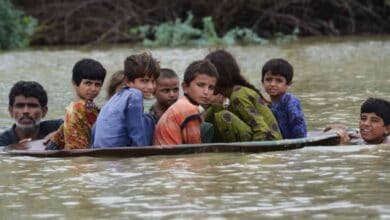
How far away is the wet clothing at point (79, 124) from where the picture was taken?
7637 mm

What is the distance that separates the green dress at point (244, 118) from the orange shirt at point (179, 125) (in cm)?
25

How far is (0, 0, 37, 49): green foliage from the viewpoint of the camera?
85.0 ft

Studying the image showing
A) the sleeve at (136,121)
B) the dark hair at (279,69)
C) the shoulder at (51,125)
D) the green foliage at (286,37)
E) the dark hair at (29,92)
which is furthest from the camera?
the green foliage at (286,37)

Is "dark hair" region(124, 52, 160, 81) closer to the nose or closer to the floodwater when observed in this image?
the nose

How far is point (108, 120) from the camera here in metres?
7.32

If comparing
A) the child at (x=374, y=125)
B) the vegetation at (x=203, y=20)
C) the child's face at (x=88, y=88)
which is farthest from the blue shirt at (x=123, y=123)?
the vegetation at (x=203, y=20)

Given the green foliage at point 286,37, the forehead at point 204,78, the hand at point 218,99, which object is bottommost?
the hand at point 218,99

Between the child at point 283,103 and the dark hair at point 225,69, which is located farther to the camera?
the child at point 283,103

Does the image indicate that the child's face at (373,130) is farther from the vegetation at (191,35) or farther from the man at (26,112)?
the vegetation at (191,35)

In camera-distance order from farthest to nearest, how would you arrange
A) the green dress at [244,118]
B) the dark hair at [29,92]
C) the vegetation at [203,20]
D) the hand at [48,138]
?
1. the vegetation at [203,20]
2. the dark hair at [29,92]
3. the hand at [48,138]
4. the green dress at [244,118]

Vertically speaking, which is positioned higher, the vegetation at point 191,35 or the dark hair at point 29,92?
the vegetation at point 191,35

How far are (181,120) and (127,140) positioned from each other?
445mm

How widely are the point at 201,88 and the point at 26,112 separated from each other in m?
1.73

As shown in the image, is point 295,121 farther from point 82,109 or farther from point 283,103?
point 82,109
